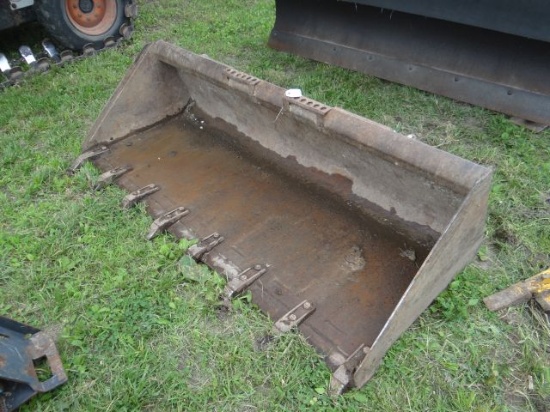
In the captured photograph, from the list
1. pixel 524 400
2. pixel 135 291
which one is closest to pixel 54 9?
pixel 135 291

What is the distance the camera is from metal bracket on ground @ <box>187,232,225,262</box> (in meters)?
2.61

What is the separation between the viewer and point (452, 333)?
7.39 feet

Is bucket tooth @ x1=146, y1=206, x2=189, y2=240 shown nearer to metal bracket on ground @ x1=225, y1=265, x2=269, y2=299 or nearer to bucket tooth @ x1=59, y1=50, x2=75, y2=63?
metal bracket on ground @ x1=225, y1=265, x2=269, y2=299

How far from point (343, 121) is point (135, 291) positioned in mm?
1453

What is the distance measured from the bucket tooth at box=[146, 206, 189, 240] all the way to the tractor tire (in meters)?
3.09

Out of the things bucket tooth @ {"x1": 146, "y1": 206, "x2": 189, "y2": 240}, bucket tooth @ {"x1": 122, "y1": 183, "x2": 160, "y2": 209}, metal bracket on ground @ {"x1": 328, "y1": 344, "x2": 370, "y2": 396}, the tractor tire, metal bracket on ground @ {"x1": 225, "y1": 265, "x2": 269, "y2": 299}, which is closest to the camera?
metal bracket on ground @ {"x1": 328, "y1": 344, "x2": 370, "y2": 396}

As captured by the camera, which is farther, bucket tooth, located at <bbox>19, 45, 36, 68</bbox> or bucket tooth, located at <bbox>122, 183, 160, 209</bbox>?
bucket tooth, located at <bbox>19, 45, 36, 68</bbox>

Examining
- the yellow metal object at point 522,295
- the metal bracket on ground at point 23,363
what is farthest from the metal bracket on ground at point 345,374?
the metal bracket on ground at point 23,363

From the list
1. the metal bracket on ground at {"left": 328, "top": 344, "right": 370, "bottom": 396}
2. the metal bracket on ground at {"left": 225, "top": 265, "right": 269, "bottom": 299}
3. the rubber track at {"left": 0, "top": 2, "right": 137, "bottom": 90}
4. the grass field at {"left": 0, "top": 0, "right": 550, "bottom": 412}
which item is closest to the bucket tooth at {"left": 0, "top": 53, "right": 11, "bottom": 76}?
the rubber track at {"left": 0, "top": 2, "right": 137, "bottom": 90}

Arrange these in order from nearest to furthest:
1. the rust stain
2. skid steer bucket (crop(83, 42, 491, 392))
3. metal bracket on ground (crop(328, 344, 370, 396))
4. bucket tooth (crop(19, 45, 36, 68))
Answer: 1. metal bracket on ground (crop(328, 344, 370, 396))
2. skid steer bucket (crop(83, 42, 491, 392))
3. the rust stain
4. bucket tooth (crop(19, 45, 36, 68))

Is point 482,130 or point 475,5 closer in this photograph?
point 475,5

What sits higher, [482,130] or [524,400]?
[482,130]

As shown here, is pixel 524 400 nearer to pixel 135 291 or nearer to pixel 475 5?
pixel 135 291

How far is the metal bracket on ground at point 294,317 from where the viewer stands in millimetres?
2193
